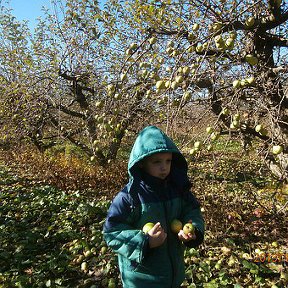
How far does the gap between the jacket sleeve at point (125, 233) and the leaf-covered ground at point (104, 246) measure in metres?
1.02

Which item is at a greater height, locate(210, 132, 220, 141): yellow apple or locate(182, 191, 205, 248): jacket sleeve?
locate(210, 132, 220, 141): yellow apple

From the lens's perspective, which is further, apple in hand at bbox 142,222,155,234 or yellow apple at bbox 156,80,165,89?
yellow apple at bbox 156,80,165,89

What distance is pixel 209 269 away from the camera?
10.1ft

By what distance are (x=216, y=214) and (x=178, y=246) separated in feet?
7.81

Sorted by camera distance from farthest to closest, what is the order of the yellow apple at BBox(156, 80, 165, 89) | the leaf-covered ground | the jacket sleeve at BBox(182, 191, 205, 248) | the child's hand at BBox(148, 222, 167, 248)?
1. the leaf-covered ground
2. the yellow apple at BBox(156, 80, 165, 89)
3. the jacket sleeve at BBox(182, 191, 205, 248)
4. the child's hand at BBox(148, 222, 167, 248)

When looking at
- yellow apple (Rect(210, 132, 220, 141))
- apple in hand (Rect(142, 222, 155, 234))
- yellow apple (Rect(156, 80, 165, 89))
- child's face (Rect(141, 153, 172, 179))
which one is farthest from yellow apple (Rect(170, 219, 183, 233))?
yellow apple (Rect(156, 80, 165, 89))

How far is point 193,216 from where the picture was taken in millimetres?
1907

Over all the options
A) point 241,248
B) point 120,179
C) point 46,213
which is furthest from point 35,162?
point 241,248

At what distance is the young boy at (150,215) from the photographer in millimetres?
1714

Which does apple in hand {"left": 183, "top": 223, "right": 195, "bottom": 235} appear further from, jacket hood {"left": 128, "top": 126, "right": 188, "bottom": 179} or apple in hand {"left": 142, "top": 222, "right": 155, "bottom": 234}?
jacket hood {"left": 128, "top": 126, "right": 188, "bottom": 179}

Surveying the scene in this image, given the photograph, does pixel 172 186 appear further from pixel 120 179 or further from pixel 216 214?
pixel 120 179

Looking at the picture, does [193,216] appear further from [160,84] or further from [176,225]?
[160,84]

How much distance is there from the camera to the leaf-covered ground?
3.02 metres

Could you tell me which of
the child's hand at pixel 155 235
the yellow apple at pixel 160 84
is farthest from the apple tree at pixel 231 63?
the child's hand at pixel 155 235
